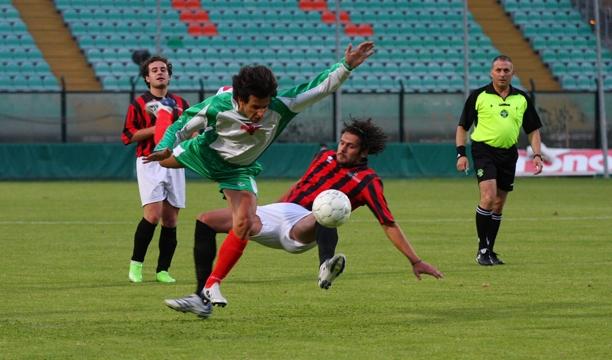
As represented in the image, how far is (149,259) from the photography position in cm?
1392

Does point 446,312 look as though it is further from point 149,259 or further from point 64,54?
point 64,54

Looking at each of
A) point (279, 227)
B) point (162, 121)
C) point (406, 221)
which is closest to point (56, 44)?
point (406, 221)

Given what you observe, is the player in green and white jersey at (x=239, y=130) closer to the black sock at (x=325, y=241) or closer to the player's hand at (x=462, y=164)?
the black sock at (x=325, y=241)

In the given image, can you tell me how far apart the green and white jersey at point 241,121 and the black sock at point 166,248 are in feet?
9.16

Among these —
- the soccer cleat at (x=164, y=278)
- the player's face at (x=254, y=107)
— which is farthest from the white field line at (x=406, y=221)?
the player's face at (x=254, y=107)

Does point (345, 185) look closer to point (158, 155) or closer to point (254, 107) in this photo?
point (254, 107)

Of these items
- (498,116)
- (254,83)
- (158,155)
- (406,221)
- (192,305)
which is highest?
(254,83)

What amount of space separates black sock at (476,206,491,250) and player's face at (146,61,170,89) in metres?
3.71

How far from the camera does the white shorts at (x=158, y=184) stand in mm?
11914

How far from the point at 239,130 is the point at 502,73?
5.37 metres

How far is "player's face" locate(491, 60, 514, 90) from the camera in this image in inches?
535

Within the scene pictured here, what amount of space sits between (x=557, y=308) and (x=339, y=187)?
72.2 inches

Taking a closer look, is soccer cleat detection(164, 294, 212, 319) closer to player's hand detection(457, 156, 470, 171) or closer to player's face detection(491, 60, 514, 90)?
player's hand detection(457, 156, 470, 171)

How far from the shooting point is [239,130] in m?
8.95
